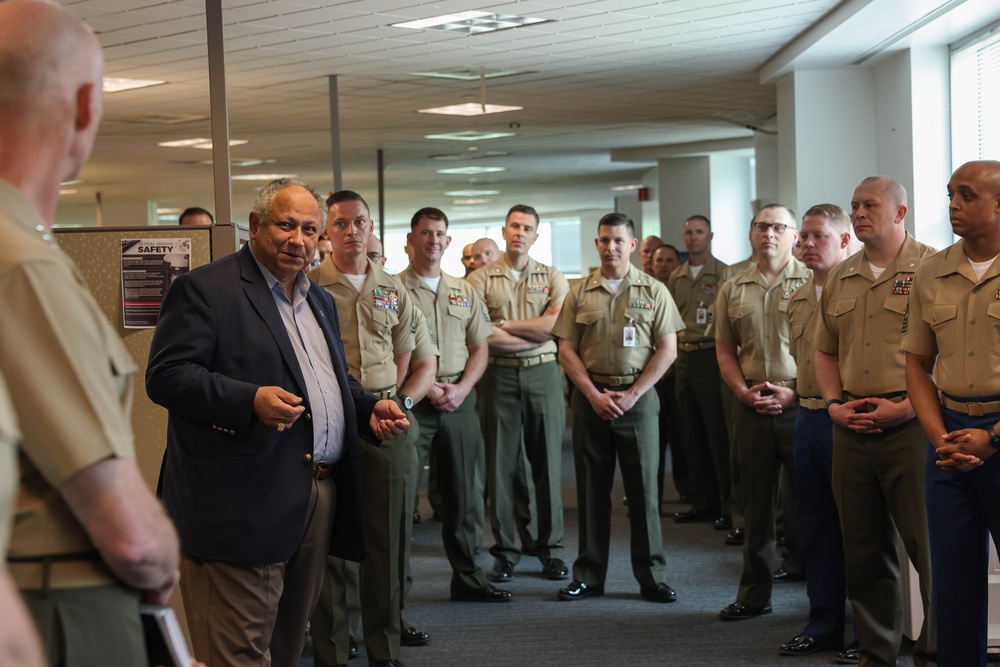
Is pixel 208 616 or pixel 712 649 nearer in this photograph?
pixel 208 616

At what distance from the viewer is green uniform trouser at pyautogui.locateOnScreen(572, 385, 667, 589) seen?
492 cm

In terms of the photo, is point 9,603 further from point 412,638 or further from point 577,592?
point 577,592

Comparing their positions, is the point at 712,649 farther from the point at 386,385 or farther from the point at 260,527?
the point at 260,527

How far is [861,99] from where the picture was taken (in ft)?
24.2

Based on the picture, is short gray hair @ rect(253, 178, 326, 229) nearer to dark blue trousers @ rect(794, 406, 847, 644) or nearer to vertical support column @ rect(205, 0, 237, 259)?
vertical support column @ rect(205, 0, 237, 259)

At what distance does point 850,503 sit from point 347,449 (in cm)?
196

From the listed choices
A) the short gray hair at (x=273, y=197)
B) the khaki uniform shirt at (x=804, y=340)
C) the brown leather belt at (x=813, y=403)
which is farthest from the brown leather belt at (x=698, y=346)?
the short gray hair at (x=273, y=197)

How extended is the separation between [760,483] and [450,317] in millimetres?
1657

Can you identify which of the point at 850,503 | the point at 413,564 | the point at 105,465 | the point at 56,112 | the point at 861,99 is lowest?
the point at 413,564

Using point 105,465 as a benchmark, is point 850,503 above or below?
below

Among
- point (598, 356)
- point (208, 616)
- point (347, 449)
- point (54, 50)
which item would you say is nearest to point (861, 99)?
point (598, 356)

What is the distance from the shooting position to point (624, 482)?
4.90 metres

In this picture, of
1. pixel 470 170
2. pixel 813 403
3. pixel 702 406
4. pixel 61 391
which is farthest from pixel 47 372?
pixel 470 170

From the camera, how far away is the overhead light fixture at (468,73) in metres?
7.55
